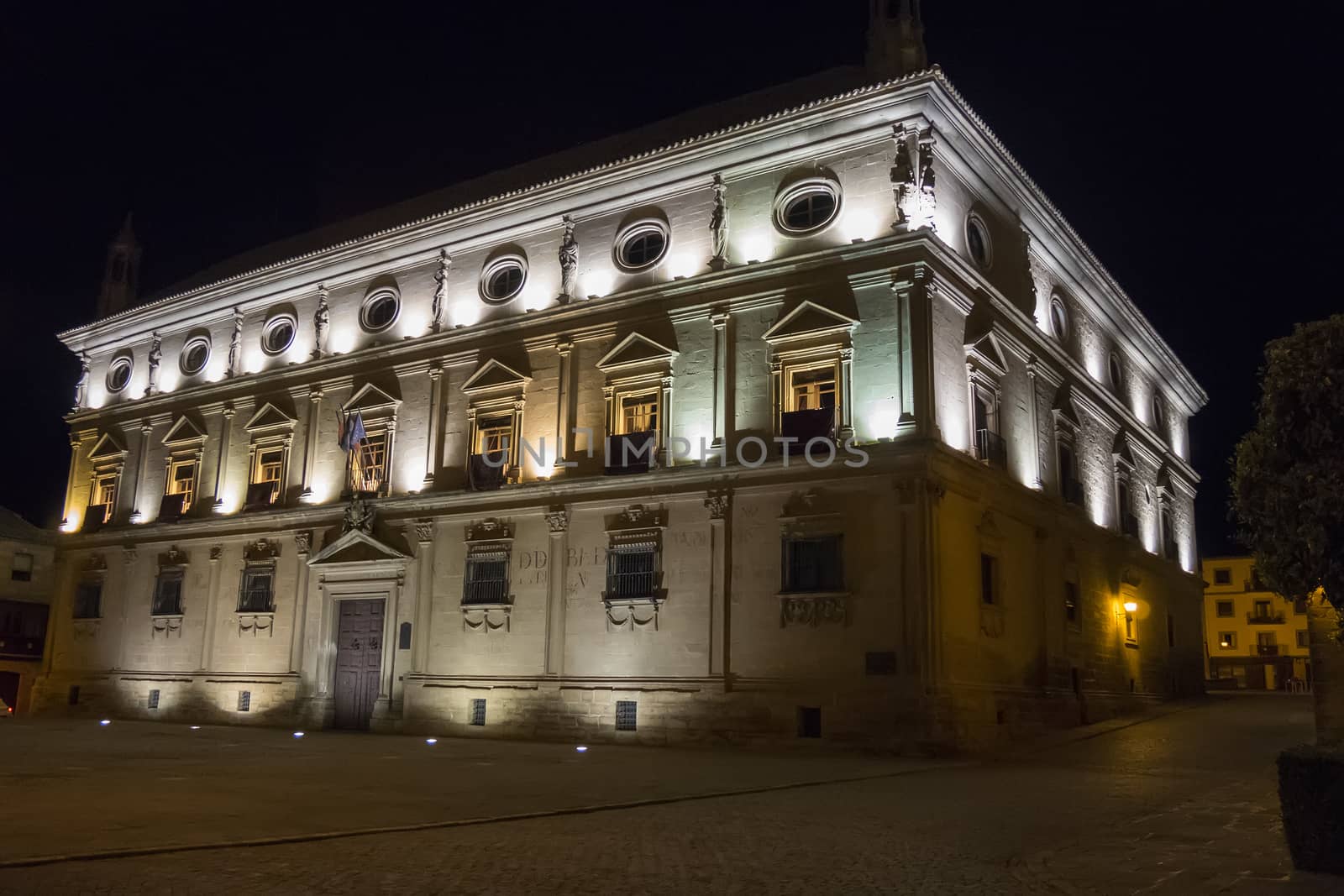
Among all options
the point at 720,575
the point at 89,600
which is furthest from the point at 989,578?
the point at 89,600

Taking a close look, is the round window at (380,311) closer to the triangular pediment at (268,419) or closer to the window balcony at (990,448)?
the triangular pediment at (268,419)

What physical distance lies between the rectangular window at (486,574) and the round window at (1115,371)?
22.7 m

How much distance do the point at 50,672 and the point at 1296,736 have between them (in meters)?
40.8

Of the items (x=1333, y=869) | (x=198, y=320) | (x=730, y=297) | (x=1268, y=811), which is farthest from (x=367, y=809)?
(x=198, y=320)

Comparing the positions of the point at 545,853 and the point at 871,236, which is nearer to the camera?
the point at 545,853

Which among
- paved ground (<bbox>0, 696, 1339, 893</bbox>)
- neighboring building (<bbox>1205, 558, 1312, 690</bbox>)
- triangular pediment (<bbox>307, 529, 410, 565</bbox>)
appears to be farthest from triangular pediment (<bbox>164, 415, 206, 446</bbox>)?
neighboring building (<bbox>1205, 558, 1312, 690</bbox>)

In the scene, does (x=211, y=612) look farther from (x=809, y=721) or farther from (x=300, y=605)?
(x=809, y=721)

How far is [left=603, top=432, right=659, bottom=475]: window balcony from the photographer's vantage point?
95.2 ft

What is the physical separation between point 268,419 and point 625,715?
57.7 ft

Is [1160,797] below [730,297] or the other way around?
below

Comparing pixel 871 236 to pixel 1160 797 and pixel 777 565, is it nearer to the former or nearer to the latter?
pixel 777 565

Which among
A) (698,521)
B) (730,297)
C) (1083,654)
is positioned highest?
(730,297)

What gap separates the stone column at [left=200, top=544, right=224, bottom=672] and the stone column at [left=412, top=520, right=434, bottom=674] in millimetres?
9136

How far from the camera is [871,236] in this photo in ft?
89.7
